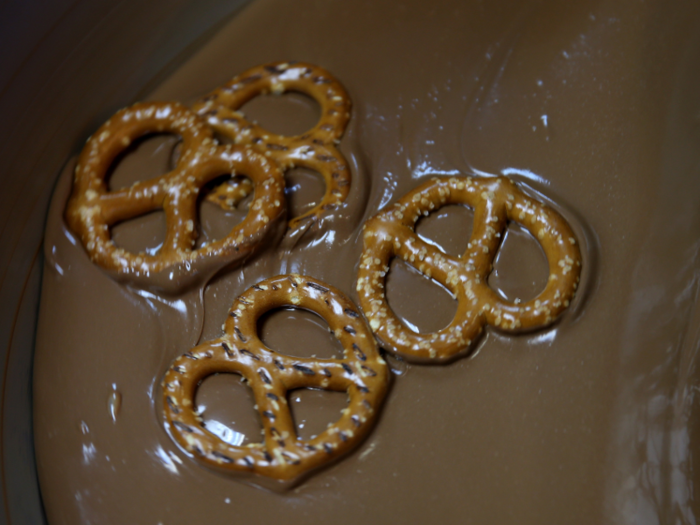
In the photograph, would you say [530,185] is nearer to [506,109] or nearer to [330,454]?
[506,109]

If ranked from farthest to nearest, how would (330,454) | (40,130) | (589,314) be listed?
(40,130), (589,314), (330,454)

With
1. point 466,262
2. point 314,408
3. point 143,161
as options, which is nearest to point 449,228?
point 466,262

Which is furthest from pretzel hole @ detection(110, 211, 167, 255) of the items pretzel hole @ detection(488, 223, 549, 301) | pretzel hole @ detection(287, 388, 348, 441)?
pretzel hole @ detection(488, 223, 549, 301)

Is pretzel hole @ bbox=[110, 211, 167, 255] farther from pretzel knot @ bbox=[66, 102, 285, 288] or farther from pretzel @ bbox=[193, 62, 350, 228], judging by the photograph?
pretzel @ bbox=[193, 62, 350, 228]

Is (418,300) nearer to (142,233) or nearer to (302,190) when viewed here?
(302,190)

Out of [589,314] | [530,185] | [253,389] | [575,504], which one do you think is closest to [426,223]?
[530,185]
